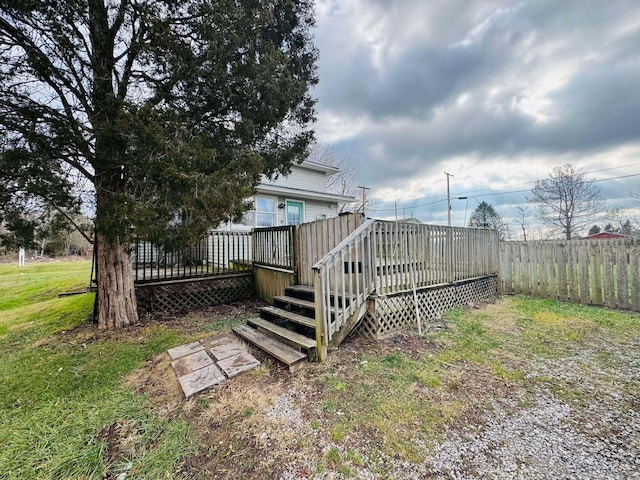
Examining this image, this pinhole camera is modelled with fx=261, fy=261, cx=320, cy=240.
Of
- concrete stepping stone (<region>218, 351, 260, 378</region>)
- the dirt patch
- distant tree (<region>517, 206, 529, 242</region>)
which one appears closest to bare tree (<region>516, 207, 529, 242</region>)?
distant tree (<region>517, 206, 529, 242</region>)

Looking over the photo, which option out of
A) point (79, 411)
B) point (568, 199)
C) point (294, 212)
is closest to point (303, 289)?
point (79, 411)

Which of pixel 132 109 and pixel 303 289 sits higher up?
pixel 132 109

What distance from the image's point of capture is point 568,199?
1980cm

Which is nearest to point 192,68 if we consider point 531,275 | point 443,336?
point 443,336

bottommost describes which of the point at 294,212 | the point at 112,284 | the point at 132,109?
the point at 112,284

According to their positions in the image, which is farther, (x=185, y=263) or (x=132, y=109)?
(x=185, y=263)

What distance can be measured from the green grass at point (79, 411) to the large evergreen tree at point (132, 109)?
1105 mm

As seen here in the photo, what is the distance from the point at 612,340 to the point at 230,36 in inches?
309

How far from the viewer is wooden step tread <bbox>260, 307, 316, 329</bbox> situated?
3.94 metres

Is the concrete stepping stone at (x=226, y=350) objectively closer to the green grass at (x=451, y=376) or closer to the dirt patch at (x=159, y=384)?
the dirt patch at (x=159, y=384)

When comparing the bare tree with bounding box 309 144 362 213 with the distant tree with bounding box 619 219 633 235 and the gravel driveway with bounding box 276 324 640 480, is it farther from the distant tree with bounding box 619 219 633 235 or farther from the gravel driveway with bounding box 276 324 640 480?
the gravel driveway with bounding box 276 324 640 480

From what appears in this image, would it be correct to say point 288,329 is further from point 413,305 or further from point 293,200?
point 293,200

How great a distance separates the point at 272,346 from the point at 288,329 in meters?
0.51

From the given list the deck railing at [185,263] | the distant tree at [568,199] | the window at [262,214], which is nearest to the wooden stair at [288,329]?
the deck railing at [185,263]
